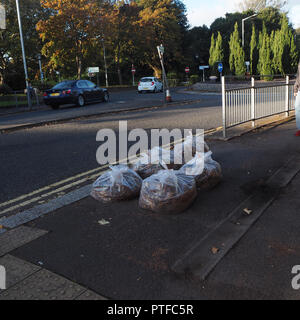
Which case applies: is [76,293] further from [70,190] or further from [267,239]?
[70,190]

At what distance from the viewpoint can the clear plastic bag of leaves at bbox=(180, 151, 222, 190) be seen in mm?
4898

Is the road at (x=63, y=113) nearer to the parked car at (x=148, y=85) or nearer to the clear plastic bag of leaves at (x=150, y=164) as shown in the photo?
the clear plastic bag of leaves at (x=150, y=164)

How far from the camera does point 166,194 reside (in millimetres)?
4141

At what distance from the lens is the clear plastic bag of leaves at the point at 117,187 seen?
4.58 metres

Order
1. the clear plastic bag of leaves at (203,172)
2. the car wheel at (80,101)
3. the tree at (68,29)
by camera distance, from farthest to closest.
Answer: the tree at (68,29)
the car wheel at (80,101)
the clear plastic bag of leaves at (203,172)

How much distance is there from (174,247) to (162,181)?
0.97 m

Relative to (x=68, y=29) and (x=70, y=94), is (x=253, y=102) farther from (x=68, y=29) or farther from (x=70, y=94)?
(x=68, y=29)

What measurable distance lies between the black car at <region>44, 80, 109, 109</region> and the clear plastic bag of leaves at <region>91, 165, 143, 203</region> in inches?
640

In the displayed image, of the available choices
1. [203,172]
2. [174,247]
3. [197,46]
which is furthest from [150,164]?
[197,46]

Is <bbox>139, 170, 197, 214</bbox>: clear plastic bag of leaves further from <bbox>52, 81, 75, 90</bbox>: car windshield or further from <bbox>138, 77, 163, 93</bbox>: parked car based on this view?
<bbox>138, 77, 163, 93</bbox>: parked car

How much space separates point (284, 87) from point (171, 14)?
50.0 m

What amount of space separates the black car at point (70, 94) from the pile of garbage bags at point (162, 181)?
15.6 meters

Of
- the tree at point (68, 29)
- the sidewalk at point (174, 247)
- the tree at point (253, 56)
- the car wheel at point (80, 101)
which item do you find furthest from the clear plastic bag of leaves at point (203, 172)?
the tree at point (253, 56)
